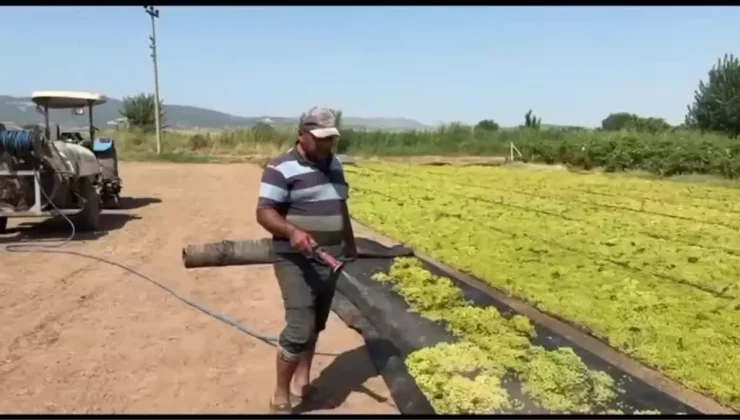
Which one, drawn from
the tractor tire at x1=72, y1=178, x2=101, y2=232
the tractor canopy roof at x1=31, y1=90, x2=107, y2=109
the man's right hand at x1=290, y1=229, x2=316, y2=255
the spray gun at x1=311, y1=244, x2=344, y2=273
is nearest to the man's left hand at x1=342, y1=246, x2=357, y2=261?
the spray gun at x1=311, y1=244, x2=344, y2=273

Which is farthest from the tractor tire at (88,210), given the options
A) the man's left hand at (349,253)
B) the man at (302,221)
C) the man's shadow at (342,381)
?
the man at (302,221)

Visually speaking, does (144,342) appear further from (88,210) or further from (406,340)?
(88,210)

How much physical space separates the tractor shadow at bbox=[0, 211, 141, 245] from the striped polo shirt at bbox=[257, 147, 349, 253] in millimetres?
6384

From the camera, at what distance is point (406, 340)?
4672 mm

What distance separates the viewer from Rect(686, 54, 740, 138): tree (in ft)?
106

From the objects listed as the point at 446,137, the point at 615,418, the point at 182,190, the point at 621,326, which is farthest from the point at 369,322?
the point at 446,137

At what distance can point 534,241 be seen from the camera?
8.58 m

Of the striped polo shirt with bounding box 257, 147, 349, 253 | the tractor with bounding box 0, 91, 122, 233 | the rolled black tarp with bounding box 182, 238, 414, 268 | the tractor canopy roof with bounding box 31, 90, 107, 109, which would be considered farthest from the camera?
the tractor canopy roof with bounding box 31, 90, 107, 109

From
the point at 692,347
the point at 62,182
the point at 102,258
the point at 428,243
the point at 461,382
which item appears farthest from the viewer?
the point at 62,182

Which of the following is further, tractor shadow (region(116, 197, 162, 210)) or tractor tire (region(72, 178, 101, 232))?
tractor shadow (region(116, 197, 162, 210))

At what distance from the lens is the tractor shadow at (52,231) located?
9109mm

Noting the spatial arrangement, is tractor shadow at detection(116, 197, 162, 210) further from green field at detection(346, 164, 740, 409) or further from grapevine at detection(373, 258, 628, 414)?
grapevine at detection(373, 258, 628, 414)

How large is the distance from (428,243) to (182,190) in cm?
889

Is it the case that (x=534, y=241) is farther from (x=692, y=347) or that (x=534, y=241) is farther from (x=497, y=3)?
(x=497, y=3)
